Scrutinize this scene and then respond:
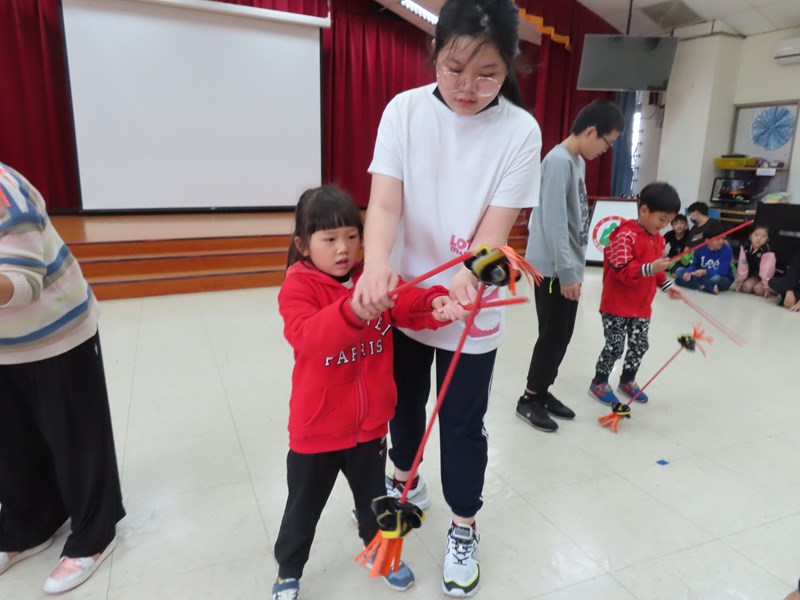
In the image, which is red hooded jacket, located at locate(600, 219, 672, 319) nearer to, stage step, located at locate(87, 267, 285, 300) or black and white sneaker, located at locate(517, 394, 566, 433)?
black and white sneaker, located at locate(517, 394, 566, 433)

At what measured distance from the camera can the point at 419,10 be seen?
684 cm

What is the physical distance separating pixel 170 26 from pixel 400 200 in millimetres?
5991

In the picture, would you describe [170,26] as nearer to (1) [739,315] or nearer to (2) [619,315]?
(2) [619,315]

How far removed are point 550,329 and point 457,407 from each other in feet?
3.48

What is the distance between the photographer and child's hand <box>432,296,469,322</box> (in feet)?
3.48

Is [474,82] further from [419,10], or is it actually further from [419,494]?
[419,10]

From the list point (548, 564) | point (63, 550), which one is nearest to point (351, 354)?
point (548, 564)

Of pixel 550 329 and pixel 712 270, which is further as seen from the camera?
pixel 712 270

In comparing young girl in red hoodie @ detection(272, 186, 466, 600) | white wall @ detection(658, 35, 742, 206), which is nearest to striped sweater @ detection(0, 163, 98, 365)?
young girl in red hoodie @ detection(272, 186, 466, 600)

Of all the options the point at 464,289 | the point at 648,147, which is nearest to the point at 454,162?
the point at 464,289

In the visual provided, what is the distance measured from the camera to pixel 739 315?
172 inches

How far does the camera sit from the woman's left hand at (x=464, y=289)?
1046 millimetres

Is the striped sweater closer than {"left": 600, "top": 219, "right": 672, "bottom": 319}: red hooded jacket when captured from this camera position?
Yes

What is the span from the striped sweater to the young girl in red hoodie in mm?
526
